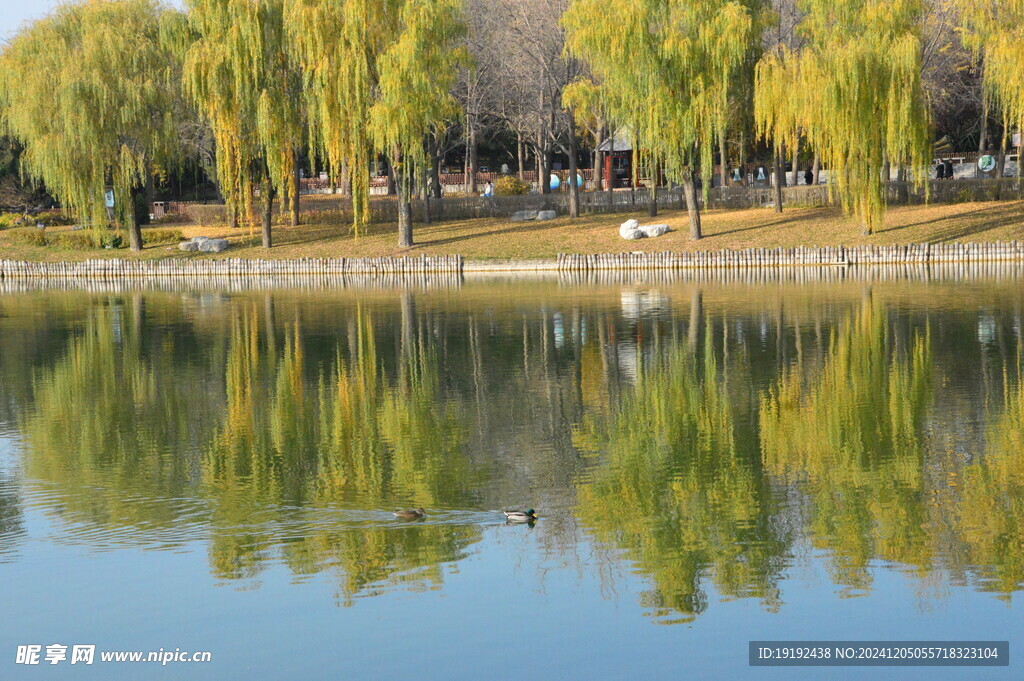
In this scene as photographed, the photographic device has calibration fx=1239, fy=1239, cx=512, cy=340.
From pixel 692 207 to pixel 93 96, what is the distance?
23239 millimetres

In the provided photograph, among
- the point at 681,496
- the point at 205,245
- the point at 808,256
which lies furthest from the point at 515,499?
the point at 205,245

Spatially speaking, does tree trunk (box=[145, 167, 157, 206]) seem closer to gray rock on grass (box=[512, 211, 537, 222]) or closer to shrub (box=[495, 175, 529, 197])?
shrub (box=[495, 175, 529, 197])

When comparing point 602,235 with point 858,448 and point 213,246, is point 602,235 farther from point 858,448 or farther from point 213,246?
point 858,448

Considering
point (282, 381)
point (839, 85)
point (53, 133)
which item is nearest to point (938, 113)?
point (839, 85)

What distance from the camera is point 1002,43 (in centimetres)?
3906

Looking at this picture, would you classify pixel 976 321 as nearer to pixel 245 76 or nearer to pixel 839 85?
pixel 839 85

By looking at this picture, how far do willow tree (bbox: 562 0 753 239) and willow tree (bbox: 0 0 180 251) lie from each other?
16815 mm

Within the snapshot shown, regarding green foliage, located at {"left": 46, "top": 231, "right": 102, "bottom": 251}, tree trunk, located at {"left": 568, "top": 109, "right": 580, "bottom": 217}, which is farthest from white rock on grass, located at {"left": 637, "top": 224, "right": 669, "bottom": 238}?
green foliage, located at {"left": 46, "top": 231, "right": 102, "bottom": 251}

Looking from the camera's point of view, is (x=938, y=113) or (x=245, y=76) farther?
(x=938, y=113)

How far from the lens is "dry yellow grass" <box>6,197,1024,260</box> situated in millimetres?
43875

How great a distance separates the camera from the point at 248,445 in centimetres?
1634

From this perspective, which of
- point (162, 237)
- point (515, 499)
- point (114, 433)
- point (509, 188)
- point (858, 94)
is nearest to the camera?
point (515, 499)

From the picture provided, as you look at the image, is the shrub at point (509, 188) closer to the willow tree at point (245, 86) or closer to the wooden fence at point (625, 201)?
the wooden fence at point (625, 201)

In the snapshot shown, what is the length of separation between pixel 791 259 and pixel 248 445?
96.3ft
